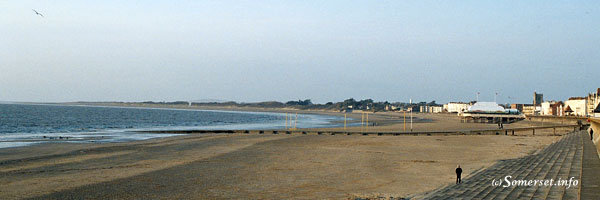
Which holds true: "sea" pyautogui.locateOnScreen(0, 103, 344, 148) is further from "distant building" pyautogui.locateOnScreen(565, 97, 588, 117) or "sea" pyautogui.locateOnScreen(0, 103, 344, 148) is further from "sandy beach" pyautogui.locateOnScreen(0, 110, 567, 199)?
"distant building" pyautogui.locateOnScreen(565, 97, 588, 117)

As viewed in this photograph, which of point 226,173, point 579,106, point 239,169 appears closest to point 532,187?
point 226,173

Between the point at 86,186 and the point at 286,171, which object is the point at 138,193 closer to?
the point at 86,186

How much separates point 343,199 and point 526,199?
17.3ft

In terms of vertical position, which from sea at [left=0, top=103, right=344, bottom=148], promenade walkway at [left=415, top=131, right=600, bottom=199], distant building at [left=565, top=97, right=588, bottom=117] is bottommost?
sea at [left=0, top=103, right=344, bottom=148]

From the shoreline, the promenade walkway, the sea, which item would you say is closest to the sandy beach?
the shoreline

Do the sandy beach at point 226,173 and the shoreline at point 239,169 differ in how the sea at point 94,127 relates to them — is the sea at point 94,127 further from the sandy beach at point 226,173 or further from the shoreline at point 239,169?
the sandy beach at point 226,173

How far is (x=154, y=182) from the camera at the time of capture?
1891 cm

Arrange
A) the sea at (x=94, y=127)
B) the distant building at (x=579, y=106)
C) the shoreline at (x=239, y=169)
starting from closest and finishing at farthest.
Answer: the shoreline at (x=239, y=169) < the sea at (x=94, y=127) < the distant building at (x=579, y=106)

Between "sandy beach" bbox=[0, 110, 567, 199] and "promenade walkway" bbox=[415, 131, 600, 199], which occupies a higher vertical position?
"promenade walkway" bbox=[415, 131, 600, 199]

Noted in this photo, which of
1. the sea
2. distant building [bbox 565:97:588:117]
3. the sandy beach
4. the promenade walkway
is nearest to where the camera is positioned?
the promenade walkway

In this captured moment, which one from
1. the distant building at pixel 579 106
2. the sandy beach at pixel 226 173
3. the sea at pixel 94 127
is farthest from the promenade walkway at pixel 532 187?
the distant building at pixel 579 106

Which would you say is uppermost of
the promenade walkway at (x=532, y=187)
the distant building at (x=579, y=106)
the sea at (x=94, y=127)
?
the distant building at (x=579, y=106)

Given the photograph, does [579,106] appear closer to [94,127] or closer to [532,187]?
[94,127]

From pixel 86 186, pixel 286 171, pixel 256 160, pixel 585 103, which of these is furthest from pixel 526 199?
pixel 585 103
